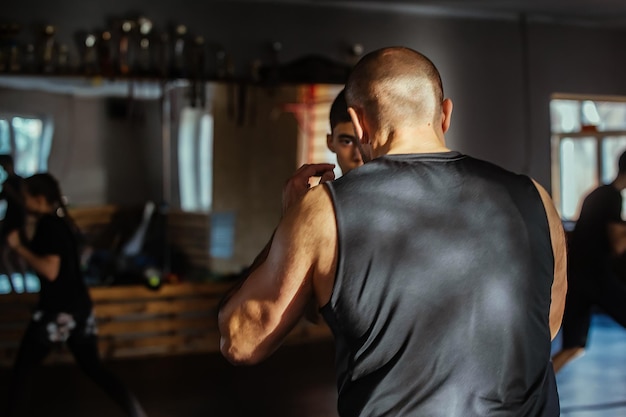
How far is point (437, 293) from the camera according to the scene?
54.7 inches

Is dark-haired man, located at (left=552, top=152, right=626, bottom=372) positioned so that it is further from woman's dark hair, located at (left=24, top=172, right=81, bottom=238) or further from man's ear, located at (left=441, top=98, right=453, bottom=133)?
man's ear, located at (left=441, top=98, right=453, bottom=133)

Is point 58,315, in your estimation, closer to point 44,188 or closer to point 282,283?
point 44,188

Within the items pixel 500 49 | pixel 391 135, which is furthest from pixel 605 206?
pixel 391 135

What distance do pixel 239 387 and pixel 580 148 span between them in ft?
18.2

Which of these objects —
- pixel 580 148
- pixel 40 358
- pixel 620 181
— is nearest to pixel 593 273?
pixel 620 181

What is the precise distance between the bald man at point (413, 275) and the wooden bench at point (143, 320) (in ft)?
15.6

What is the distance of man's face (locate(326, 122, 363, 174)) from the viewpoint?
8.48 ft

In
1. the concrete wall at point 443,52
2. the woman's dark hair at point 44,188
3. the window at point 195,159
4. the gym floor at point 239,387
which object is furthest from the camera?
the window at point 195,159

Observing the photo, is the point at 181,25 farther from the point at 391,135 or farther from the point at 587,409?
the point at 391,135

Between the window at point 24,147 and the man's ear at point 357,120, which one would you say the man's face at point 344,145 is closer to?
the man's ear at point 357,120

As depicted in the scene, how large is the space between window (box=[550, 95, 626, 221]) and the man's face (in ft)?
21.9

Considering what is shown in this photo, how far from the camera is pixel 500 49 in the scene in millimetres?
7090

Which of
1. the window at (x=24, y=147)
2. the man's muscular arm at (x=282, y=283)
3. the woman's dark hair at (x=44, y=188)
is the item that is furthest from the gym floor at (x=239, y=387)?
the man's muscular arm at (x=282, y=283)

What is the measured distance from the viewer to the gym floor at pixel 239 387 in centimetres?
461
